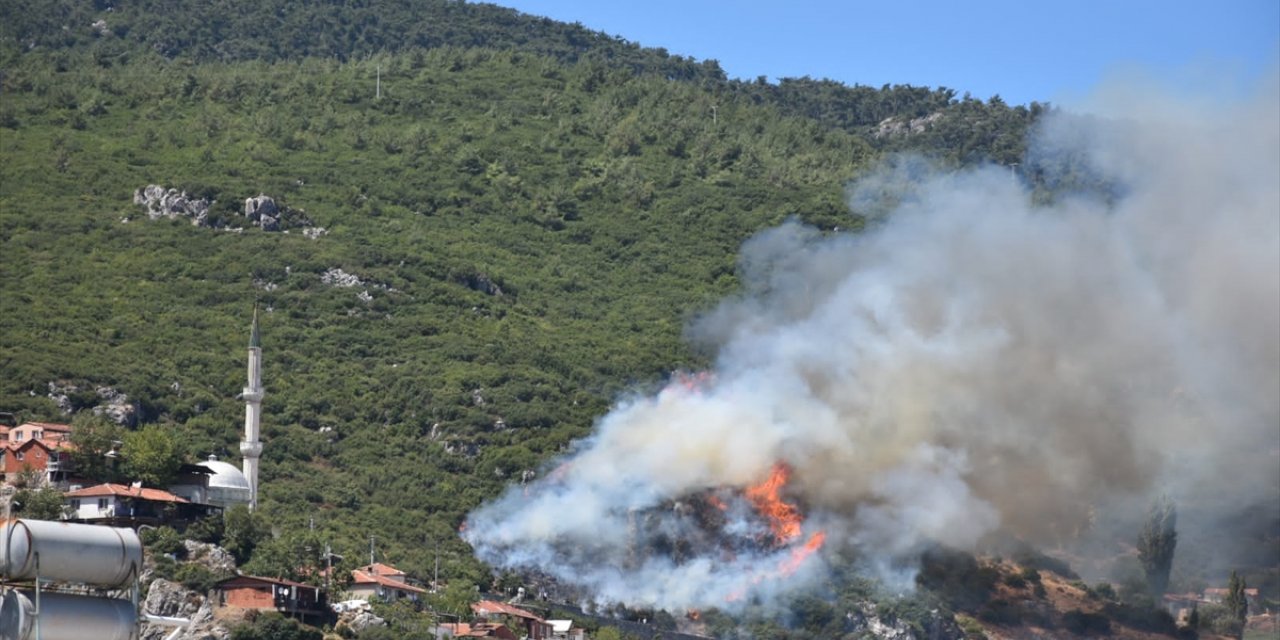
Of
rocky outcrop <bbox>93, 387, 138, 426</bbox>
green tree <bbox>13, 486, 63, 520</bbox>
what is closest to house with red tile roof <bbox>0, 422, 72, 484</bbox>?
green tree <bbox>13, 486, 63, 520</bbox>

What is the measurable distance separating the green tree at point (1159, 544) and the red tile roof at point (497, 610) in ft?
89.0

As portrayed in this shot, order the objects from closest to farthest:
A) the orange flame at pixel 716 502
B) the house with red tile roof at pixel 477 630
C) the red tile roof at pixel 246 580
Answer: the red tile roof at pixel 246 580
the house with red tile roof at pixel 477 630
the orange flame at pixel 716 502

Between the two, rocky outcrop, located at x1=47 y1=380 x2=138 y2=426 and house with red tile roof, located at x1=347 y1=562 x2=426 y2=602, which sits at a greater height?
rocky outcrop, located at x1=47 y1=380 x2=138 y2=426

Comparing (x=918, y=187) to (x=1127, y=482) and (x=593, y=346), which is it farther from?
(x=1127, y=482)

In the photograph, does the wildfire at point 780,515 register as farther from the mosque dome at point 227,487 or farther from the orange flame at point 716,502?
the mosque dome at point 227,487

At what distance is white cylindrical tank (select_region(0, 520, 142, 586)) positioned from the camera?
39.3m

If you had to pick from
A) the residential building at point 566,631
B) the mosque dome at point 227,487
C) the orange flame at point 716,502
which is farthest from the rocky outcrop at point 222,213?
the residential building at point 566,631

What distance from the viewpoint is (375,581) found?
111 metres

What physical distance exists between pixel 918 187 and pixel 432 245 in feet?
161

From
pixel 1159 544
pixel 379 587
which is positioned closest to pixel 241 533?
pixel 379 587

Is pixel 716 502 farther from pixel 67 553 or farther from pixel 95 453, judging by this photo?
pixel 67 553

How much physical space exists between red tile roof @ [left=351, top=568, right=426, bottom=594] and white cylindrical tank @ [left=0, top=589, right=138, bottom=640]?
6965 centimetres

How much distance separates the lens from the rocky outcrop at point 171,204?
188 m

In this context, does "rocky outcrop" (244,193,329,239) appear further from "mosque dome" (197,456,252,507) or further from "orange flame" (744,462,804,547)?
"orange flame" (744,462,804,547)
